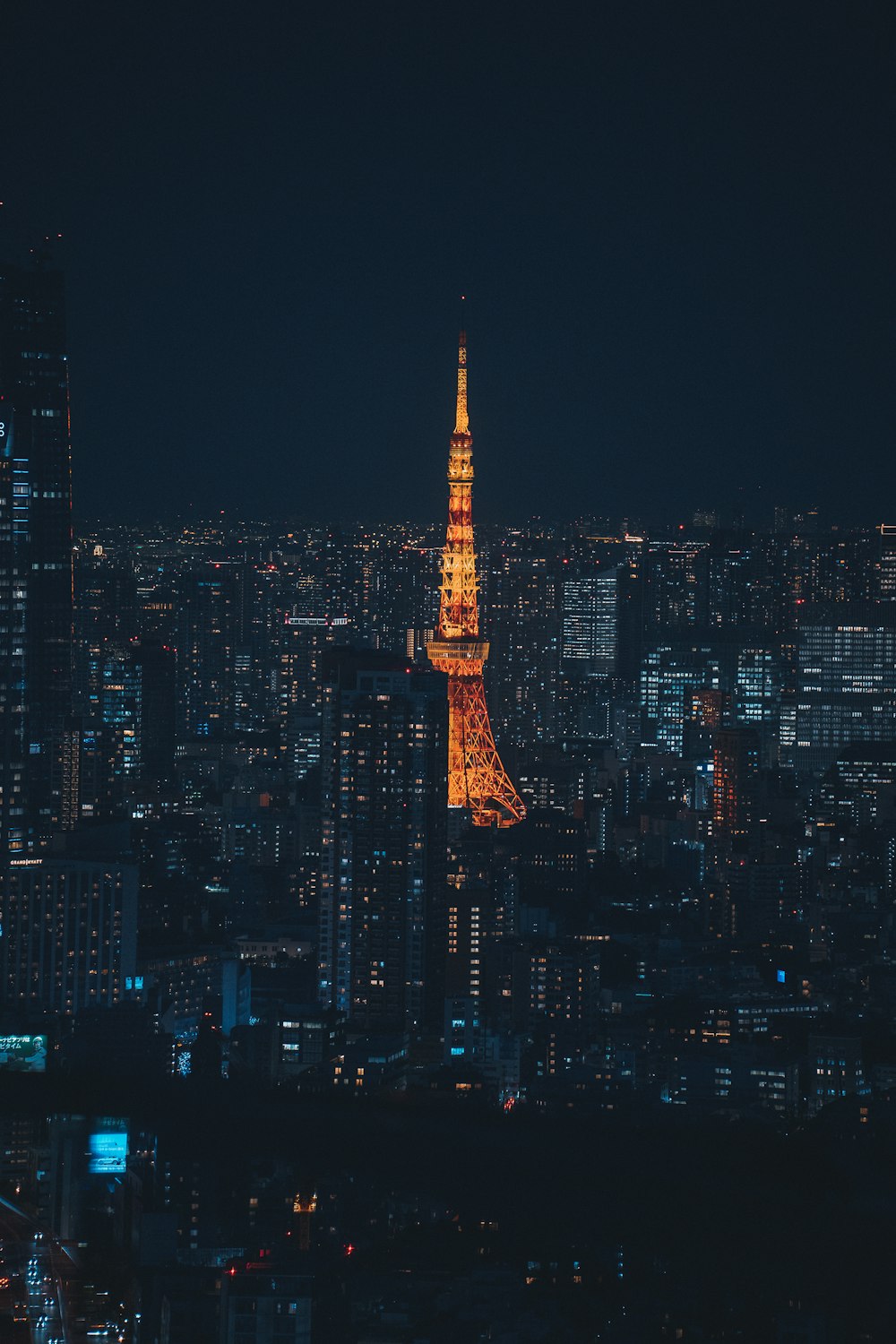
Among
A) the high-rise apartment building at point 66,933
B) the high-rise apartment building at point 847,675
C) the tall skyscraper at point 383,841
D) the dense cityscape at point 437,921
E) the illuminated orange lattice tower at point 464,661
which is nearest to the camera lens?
the dense cityscape at point 437,921

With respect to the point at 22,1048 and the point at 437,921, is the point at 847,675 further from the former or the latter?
the point at 22,1048

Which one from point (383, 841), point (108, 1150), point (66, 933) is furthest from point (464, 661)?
point (108, 1150)

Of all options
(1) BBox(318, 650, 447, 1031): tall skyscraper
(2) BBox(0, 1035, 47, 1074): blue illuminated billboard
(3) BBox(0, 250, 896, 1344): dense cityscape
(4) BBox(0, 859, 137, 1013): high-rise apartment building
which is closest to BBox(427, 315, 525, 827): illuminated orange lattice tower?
(3) BBox(0, 250, 896, 1344): dense cityscape

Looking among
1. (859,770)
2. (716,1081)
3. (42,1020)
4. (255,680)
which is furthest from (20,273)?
(716,1081)

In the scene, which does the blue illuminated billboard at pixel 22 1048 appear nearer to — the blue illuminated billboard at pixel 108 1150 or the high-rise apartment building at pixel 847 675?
the blue illuminated billboard at pixel 108 1150

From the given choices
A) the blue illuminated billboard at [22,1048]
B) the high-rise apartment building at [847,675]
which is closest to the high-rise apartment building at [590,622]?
the high-rise apartment building at [847,675]

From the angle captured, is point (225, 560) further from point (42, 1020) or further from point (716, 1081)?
point (716, 1081)

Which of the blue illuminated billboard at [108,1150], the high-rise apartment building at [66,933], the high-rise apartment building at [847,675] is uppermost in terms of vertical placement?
the high-rise apartment building at [847,675]
